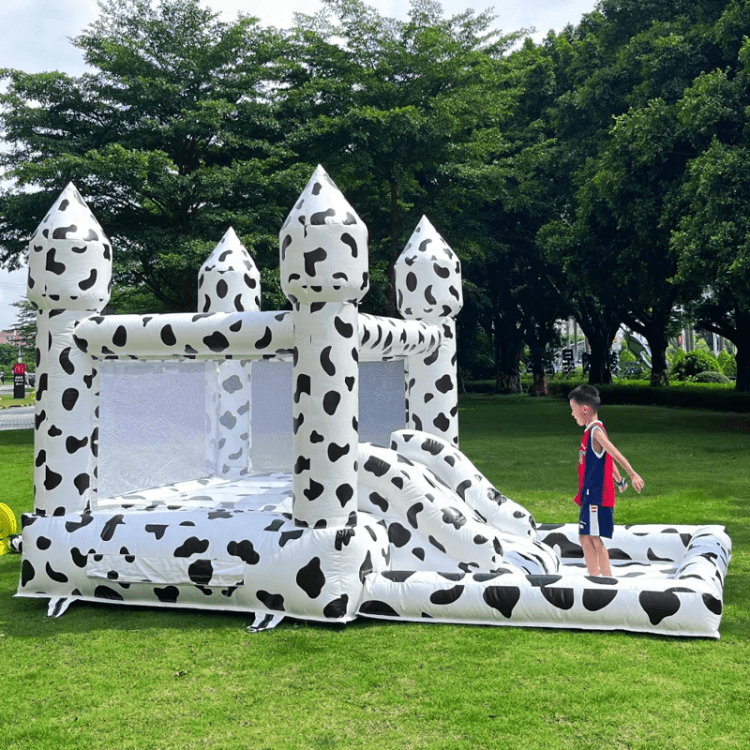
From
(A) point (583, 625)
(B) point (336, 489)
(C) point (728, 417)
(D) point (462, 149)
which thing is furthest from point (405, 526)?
(C) point (728, 417)

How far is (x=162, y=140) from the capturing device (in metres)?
22.2

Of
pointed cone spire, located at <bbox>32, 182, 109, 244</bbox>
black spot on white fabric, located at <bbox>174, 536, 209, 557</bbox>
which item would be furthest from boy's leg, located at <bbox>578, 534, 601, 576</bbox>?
pointed cone spire, located at <bbox>32, 182, 109, 244</bbox>

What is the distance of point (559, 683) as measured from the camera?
4.55 metres

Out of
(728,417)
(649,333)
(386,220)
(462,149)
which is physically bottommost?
(728,417)

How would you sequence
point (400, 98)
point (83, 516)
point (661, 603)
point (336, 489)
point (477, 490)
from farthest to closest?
point (400, 98)
point (477, 490)
point (83, 516)
point (336, 489)
point (661, 603)

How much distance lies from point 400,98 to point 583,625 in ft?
65.1

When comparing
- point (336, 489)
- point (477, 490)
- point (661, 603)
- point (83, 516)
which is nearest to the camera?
point (661, 603)

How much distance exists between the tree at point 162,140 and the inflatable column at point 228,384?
12029 millimetres

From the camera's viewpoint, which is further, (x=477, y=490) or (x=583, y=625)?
(x=477, y=490)

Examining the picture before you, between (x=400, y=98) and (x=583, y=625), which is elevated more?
(x=400, y=98)

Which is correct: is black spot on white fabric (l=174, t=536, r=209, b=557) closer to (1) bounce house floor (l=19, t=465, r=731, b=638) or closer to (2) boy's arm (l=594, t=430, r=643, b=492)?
(1) bounce house floor (l=19, t=465, r=731, b=638)

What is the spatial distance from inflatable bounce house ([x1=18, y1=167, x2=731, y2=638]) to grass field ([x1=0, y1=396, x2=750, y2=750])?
0.67ft

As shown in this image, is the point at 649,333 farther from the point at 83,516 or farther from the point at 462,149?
the point at 83,516

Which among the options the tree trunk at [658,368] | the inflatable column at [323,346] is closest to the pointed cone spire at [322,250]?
the inflatable column at [323,346]
